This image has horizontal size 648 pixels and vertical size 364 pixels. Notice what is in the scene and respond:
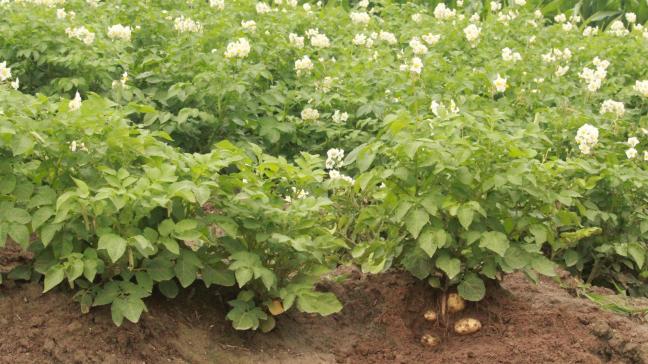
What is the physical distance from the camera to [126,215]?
3.31 metres

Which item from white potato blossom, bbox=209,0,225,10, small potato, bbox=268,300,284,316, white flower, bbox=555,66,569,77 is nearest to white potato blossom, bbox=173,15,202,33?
white potato blossom, bbox=209,0,225,10

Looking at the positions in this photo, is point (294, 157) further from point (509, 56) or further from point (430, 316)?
point (509, 56)

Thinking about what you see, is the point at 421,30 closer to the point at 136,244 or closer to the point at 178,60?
the point at 178,60

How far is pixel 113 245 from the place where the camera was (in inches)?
124

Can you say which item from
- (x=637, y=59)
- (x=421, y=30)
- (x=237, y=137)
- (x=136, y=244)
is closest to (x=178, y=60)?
(x=237, y=137)

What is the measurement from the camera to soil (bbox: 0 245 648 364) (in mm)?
3322

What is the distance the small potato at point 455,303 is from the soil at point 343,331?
1.3 inches

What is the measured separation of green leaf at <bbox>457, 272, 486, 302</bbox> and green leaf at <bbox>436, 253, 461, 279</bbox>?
0.35ft

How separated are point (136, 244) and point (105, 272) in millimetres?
251

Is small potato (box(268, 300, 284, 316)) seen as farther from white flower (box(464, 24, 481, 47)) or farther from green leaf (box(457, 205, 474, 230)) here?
white flower (box(464, 24, 481, 47))

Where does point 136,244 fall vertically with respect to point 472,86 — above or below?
above

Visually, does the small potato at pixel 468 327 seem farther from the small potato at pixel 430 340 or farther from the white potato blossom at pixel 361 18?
the white potato blossom at pixel 361 18

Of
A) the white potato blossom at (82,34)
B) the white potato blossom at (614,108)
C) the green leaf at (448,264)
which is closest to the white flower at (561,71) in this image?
the white potato blossom at (614,108)

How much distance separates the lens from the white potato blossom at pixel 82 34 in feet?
Result: 18.7
